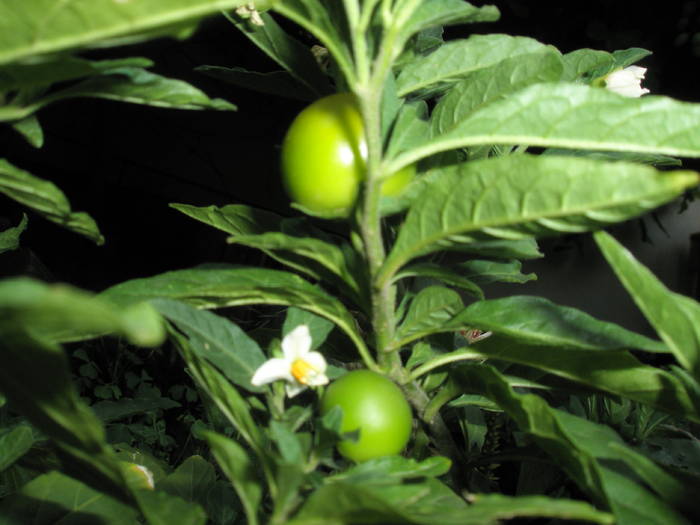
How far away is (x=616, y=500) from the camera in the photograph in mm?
285

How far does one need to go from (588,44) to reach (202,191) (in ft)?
4.82

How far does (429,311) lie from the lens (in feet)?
1.16

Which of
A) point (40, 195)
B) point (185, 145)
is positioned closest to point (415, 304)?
point (40, 195)


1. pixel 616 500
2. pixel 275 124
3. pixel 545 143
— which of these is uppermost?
pixel 275 124

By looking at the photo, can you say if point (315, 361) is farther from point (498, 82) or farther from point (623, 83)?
point (623, 83)

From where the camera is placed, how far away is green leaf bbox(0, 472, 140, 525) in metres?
0.34

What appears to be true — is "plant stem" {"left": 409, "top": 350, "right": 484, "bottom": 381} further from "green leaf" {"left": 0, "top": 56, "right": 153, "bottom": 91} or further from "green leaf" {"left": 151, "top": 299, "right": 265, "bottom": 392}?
"green leaf" {"left": 0, "top": 56, "right": 153, "bottom": 91}

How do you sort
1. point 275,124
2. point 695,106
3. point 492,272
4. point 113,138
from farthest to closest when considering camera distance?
point 275,124 → point 113,138 → point 492,272 → point 695,106

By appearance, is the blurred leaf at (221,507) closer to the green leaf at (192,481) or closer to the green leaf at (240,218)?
the green leaf at (192,481)

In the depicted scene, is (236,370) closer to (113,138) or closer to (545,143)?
(545,143)

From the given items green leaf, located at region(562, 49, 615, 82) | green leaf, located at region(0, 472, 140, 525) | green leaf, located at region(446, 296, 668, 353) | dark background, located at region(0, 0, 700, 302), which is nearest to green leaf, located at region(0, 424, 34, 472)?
green leaf, located at region(0, 472, 140, 525)

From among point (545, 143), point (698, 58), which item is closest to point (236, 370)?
point (545, 143)

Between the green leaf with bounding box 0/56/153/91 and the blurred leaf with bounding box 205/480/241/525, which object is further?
the blurred leaf with bounding box 205/480/241/525

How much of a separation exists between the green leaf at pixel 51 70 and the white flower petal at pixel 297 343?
16 centimetres
